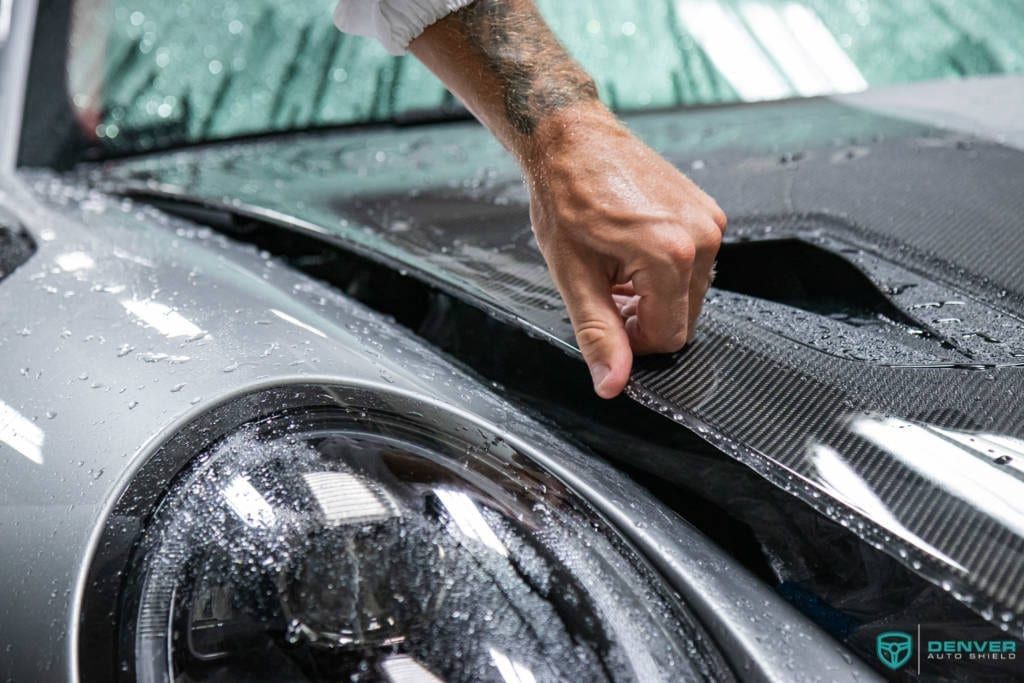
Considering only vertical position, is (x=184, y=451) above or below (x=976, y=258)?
below

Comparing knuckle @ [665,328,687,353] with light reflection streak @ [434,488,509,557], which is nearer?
light reflection streak @ [434,488,509,557]

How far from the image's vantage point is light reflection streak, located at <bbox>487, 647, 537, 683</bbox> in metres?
0.63

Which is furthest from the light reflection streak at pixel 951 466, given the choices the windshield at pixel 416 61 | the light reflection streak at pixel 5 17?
the light reflection streak at pixel 5 17

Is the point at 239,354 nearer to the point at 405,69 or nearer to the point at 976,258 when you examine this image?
the point at 976,258

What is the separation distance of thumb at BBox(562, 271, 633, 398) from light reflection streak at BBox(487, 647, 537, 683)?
25cm

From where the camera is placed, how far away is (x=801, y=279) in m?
1.05

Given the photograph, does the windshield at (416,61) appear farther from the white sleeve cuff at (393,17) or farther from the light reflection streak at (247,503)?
the light reflection streak at (247,503)

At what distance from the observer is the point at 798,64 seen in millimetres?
1672

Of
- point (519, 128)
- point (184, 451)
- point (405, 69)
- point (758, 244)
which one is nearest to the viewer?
point (184, 451)

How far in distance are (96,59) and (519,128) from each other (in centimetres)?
81

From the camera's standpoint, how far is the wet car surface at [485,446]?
2.12 feet

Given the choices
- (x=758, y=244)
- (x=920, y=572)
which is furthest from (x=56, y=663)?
(x=758, y=244)

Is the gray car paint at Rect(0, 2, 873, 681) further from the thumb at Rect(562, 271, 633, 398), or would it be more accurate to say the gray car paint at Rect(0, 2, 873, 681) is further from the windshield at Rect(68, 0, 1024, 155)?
the windshield at Rect(68, 0, 1024, 155)

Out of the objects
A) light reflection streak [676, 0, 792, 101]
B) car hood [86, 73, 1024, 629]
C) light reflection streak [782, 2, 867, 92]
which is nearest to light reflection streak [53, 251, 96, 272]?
car hood [86, 73, 1024, 629]
